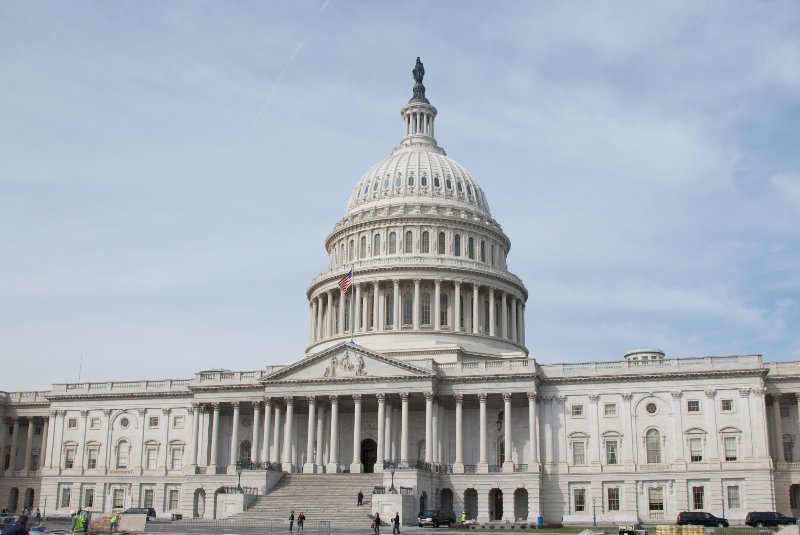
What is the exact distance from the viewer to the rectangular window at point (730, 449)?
80250 millimetres

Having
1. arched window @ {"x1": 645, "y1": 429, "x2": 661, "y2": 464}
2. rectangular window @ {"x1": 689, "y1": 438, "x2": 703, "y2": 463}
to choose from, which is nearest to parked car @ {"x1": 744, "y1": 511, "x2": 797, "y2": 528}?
rectangular window @ {"x1": 689, "y1": 438, "x2": 703, "y2": 463}

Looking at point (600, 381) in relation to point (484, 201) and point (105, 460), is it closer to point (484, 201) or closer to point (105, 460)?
point (484, 201)

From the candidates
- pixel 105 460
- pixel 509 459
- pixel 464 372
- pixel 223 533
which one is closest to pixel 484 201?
pixel 464 372

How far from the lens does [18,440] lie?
109 metres

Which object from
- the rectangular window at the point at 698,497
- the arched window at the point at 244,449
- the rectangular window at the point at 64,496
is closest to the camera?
the rectangular window at the point at 698,497

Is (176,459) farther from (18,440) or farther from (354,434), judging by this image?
(18,440)

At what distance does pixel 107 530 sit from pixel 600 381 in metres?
46.2

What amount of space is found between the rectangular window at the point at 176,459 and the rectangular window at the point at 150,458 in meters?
2.22

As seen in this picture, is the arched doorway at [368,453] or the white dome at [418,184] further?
the white dome at [418,184]

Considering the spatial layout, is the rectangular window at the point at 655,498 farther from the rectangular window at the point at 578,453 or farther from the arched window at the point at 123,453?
the arched window at the point at 123,453

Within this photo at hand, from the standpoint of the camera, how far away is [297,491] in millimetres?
79688

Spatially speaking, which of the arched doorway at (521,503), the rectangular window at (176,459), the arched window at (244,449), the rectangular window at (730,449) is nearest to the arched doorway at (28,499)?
the rectangular window at (176,459)

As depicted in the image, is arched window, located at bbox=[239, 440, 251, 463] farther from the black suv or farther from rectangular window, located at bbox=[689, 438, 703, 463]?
the black suv

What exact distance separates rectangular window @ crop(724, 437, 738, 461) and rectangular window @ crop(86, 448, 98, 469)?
62.9 m
